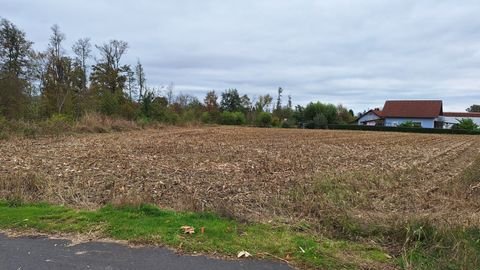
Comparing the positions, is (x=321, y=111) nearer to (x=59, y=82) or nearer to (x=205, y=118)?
(x=205, y=118)

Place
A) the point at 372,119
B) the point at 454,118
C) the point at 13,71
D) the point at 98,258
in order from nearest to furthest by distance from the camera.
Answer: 1. the point at 98,258
2. the point at 13,71
3. the point at 454,118
4. the point at 372,119

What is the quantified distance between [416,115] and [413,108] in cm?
267

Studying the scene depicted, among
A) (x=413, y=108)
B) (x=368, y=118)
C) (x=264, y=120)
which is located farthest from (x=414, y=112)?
(x=264, y=120)

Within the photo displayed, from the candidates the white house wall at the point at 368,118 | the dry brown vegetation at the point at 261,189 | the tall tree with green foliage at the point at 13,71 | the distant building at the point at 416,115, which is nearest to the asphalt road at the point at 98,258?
the dry brown vegetation at the point at 261,189

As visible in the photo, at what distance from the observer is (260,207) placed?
6.59 meters

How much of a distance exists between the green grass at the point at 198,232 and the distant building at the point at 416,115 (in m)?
75.3

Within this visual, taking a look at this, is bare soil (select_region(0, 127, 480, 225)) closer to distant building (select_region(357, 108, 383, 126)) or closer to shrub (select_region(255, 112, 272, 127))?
shrub (select_region(255, 112, 272, 127))

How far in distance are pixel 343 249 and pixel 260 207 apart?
2353 mm

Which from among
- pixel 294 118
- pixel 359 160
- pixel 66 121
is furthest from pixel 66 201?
pixel 294 118

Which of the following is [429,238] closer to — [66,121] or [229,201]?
[229,201]

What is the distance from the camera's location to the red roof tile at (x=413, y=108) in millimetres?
75062

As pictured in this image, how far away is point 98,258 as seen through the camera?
4.09 metres

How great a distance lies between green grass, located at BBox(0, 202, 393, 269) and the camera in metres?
4.20

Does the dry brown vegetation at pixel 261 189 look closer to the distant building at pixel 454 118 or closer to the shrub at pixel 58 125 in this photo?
the shrub at pixel 58 125
